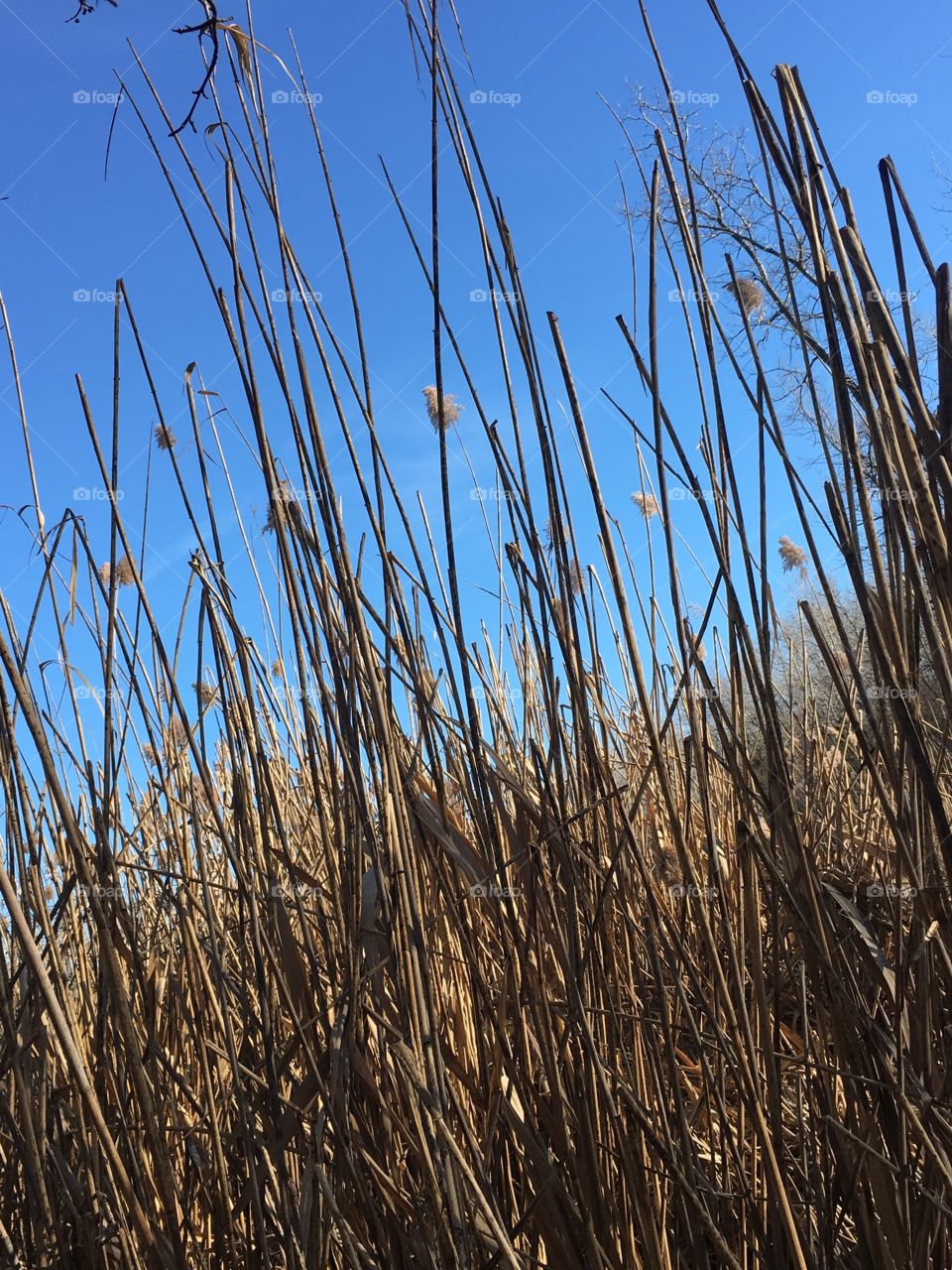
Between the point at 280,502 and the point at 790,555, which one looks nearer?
the point at 280,502

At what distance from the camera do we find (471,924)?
0.94 metres

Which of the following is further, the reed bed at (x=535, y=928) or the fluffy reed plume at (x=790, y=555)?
the fluffy reed plume at (x=790, y=555)

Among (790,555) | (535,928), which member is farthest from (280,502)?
(790,555)

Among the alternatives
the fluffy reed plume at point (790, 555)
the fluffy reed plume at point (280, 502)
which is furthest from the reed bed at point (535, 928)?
the fluffy reed plume at point (790, 555)

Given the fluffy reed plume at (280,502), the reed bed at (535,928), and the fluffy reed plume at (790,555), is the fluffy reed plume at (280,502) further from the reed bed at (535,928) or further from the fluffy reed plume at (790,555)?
the fluffy reed plume at (790,555)

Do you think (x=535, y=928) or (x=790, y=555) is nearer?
(x=535, y=928)

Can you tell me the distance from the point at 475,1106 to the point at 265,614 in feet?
3.62

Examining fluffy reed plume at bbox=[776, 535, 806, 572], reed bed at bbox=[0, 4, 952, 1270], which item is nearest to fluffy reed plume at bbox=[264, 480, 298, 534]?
reed bed at bbox=[0, 4, 952, 1270]

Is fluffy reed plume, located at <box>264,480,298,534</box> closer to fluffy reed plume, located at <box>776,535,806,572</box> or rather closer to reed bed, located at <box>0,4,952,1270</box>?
reed bed, located at <box>0,4,952,1270</box>

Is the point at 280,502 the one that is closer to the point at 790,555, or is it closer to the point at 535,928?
the point at 535,928

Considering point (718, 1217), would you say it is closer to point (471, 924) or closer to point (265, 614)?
point (471, 924)

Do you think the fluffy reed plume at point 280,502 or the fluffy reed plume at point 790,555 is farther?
the fluffy reed plume at point 790,555

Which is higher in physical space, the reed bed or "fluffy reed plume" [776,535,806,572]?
"fluffy reed plume" [776,535,806,572]

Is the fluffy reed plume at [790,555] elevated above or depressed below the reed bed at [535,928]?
above
